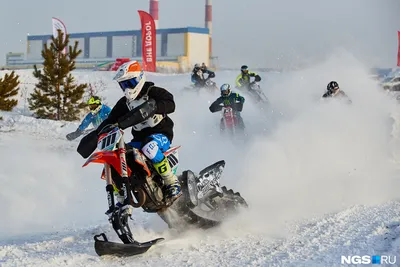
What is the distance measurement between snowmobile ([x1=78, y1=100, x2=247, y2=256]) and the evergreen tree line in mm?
15050

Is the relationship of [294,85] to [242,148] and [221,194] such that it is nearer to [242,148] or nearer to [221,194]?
[242,148]

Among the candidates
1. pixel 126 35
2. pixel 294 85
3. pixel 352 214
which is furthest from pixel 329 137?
pixel 126 35

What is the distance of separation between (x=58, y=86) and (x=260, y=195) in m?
14.8

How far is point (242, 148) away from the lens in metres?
14.7

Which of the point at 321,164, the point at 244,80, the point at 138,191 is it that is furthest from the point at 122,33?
the point at 138,191

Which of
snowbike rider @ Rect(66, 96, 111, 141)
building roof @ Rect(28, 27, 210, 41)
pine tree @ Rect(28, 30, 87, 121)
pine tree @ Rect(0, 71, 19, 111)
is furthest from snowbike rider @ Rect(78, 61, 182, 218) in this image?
building roof @ Rect(28, 27, 210, 41)

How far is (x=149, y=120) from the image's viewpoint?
6.91 m

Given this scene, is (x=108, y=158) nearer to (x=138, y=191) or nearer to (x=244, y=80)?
(x=138, y=191)

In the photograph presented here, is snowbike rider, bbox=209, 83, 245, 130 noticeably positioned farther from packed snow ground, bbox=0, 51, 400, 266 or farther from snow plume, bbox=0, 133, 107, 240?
snow plume, bbox=0, 133, 107, 240

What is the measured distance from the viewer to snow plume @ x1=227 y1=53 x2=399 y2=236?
866 cm

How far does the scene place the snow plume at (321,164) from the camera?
8.66 metres

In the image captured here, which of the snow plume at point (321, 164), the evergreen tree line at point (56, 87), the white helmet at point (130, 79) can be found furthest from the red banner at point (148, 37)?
the white helmet at point (130, 79)

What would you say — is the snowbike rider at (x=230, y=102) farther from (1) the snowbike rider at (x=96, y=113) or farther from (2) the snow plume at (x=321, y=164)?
(1) the snowbike rider at (x=96, y=113)

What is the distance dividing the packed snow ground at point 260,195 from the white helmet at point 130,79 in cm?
172
